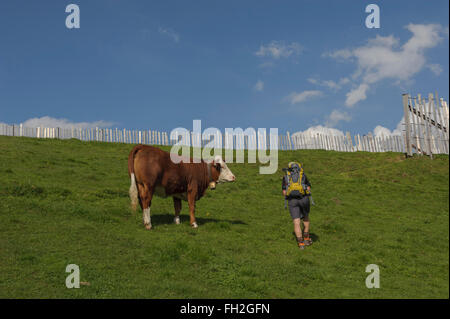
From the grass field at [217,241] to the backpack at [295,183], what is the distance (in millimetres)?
1666

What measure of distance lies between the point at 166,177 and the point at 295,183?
4126 millimetres

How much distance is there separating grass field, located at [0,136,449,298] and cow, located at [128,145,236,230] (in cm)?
91

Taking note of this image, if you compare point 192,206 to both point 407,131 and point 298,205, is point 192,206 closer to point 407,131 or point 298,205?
point 298,205

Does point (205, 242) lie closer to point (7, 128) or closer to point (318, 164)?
point (318, 164)

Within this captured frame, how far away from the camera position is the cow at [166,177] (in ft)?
38.5

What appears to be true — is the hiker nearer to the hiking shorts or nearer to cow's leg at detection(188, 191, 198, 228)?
the hiking shorts

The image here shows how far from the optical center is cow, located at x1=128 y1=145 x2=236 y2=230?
11.8m

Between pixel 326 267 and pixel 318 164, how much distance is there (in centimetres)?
2088

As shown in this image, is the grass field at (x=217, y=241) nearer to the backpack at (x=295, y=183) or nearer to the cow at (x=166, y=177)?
the cow at (x=166, y=177)

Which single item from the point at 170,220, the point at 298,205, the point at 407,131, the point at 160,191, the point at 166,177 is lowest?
the point at 170,220

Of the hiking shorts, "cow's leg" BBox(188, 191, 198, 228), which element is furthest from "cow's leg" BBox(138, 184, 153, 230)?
the hiking shorts

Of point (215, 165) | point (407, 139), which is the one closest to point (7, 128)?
point (215, 165)

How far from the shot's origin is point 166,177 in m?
12.1

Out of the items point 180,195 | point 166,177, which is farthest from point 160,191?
point 180,195
